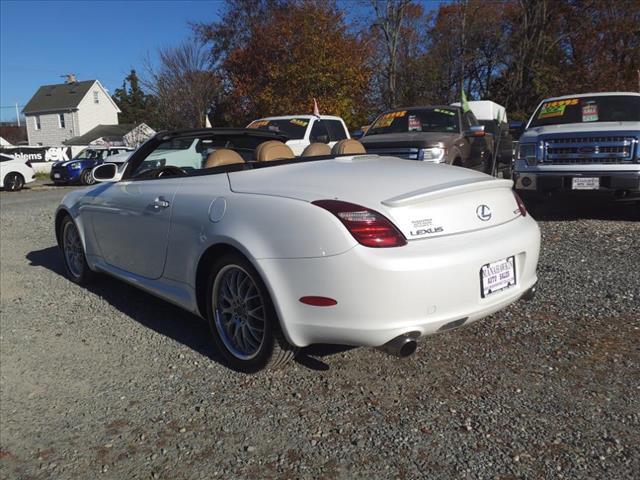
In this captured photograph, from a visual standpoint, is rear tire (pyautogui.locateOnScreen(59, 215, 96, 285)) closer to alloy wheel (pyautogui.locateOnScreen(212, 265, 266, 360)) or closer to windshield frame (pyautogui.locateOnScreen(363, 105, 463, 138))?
alloy wheel (pyautogui.locateOnScreen(212, 265, 266, 360))

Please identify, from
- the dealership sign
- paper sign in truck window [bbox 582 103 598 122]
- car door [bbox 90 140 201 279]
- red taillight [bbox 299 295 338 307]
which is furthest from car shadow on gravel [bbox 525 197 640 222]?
the dealership sign

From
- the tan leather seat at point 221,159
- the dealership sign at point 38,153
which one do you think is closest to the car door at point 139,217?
the tan leather seat at point 221,159

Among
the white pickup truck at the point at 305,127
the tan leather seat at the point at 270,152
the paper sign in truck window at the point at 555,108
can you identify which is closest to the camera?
the tan leather seat at the point at 270,152

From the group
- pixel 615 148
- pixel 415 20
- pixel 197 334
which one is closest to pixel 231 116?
pixel 415 20

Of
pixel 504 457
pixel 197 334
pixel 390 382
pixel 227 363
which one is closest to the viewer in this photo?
pixel 504 457

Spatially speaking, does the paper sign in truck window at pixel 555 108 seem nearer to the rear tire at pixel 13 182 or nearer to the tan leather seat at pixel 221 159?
the tan leather seat at pixel 221 159

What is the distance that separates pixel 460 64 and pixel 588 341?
94.2 ft

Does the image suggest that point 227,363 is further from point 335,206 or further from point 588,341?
point 588,341

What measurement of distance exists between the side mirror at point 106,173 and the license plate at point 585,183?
581cm

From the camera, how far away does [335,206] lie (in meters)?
2.76

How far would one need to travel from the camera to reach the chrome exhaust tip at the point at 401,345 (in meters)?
2.70

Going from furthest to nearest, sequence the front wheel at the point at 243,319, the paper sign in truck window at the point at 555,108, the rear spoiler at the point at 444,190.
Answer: the paper sign in truck window at the point at 555,108
the front wheel at the point at 243,319
the rear spoiler at the point at 444,190

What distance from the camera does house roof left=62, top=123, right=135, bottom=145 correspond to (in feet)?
157

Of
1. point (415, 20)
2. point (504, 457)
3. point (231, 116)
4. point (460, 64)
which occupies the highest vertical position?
point (415, 20)
